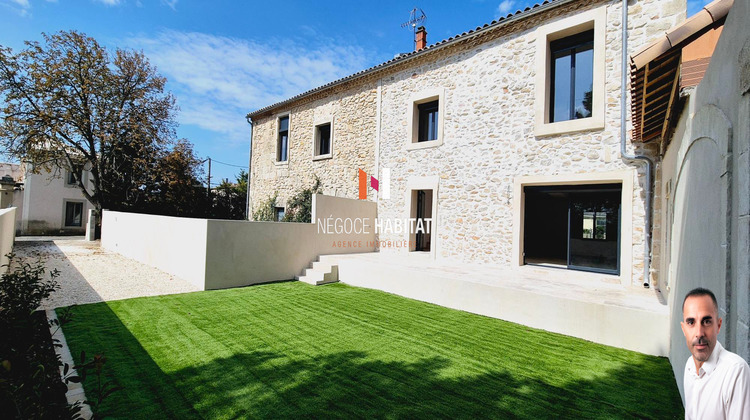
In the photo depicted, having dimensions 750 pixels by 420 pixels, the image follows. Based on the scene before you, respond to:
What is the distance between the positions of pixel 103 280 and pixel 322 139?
8878mm

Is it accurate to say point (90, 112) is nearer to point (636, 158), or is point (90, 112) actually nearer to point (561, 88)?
point (561, 88)

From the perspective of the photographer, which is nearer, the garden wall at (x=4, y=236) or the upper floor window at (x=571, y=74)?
the garden wall at (x=4, y=236)

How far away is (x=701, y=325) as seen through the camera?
1.26m

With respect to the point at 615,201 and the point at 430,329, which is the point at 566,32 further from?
the point at 430,329

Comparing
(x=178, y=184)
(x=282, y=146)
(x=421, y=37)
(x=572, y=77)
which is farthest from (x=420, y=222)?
(x=178, y=184)

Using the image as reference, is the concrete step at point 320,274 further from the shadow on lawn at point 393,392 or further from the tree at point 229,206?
the tree at point 229,206

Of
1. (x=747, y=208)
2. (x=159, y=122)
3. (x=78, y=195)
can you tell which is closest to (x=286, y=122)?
(x=159, y=122)

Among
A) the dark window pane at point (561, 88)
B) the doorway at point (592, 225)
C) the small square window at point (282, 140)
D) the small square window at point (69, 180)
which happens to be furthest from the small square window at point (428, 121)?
the small square window at point (69, 180)

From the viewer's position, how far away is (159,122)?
18.2 metres

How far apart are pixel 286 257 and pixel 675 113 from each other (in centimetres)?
863

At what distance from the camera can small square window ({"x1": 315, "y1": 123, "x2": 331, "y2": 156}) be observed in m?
13.9

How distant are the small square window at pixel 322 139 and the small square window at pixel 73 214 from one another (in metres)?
20.6

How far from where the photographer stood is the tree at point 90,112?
48.7 ft

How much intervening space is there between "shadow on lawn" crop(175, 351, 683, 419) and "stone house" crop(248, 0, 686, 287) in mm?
Result: 4208
